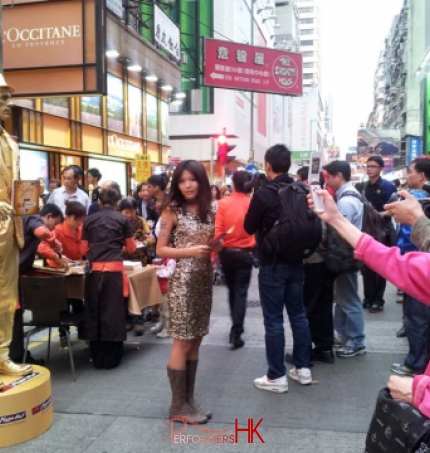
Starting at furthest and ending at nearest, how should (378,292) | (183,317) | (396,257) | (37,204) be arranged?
1. (378,292)
2. (37,204)
3. (183,317)
4. (396,257)

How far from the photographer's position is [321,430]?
3.72 meters

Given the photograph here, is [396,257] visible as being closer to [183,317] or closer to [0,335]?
[183,317]

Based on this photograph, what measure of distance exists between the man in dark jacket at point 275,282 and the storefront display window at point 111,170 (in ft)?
46.2

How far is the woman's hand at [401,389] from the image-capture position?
1.87 metres

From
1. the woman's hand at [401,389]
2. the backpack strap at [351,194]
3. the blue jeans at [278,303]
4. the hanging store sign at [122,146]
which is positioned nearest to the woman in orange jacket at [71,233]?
the blue jeans at [278,303]

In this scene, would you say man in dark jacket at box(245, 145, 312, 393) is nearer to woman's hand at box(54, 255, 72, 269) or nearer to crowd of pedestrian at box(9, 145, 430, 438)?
crowd of pedestrian at box(9, 145, 430, 438)

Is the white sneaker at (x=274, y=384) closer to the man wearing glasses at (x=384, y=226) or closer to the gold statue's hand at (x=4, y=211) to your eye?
the gold statue's hand at (x=4, y=211)

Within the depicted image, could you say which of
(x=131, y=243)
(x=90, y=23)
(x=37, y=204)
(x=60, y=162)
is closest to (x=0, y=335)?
(x=37, y=204)

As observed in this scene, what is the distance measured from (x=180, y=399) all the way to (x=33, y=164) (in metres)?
12.0

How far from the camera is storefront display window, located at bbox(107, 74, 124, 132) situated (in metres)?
18.6

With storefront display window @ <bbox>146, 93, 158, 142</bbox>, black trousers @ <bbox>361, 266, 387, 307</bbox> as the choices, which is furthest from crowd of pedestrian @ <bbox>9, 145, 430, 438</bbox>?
storefront display window @ <bbox>146, 93, 158, 142</bbox>

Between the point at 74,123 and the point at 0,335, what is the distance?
13.4 metres

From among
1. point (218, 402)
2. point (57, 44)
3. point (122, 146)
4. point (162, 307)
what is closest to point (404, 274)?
point (218, 402)

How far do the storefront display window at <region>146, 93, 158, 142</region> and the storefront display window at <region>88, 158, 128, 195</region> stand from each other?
105 inches
